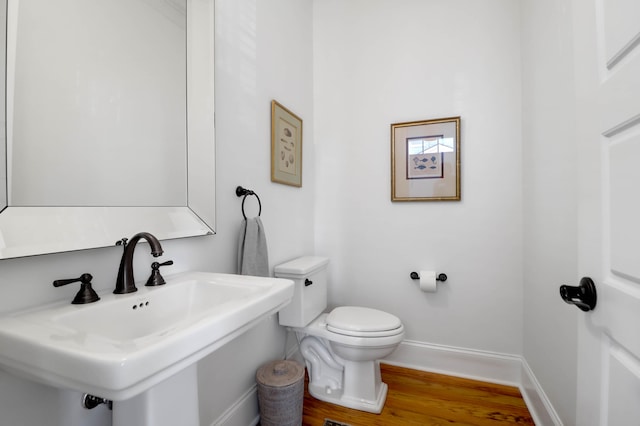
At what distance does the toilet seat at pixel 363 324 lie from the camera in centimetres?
157

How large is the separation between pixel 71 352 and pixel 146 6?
3.86ft

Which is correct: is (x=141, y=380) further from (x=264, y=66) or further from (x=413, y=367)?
(x=413, y=367)

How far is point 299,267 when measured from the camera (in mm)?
1704

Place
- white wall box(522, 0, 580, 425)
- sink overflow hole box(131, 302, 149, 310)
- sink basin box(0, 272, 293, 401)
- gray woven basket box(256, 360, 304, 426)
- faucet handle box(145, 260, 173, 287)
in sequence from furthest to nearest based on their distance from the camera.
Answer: gray woven basket box(256, 360, 304, 426) → white wall box(522, 0, 580, 425) → faucet handle box(145, 260, 173, 287) → sink overflow hole box(131, 302, 149, 310) → sink basin box(0, 272, 293, 401)

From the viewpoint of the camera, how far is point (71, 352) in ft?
1.60

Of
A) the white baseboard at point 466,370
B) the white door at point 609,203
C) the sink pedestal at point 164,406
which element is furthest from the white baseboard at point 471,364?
the sink pedestal at point 164,406

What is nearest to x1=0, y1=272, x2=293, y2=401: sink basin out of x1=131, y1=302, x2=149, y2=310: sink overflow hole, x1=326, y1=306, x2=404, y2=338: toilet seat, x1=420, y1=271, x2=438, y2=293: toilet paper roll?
x1=131, y1=302, x2=149, y2=310: sink overflow hole

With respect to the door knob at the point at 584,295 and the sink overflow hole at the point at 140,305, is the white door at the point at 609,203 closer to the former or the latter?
the door knob at the point at 584,295

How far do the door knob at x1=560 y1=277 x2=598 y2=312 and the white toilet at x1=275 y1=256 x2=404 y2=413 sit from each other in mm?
1026

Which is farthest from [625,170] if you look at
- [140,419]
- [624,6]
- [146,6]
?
[146,6]

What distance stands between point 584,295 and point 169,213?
131 centimetres

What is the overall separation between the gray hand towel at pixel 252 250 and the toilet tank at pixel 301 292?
10.5 inches

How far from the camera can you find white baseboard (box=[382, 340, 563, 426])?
5.57ft

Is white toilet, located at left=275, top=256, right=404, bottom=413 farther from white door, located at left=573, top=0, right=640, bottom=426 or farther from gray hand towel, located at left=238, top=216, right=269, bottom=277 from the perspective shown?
white door, located at left=573, top=0, right=640, bottom=426
